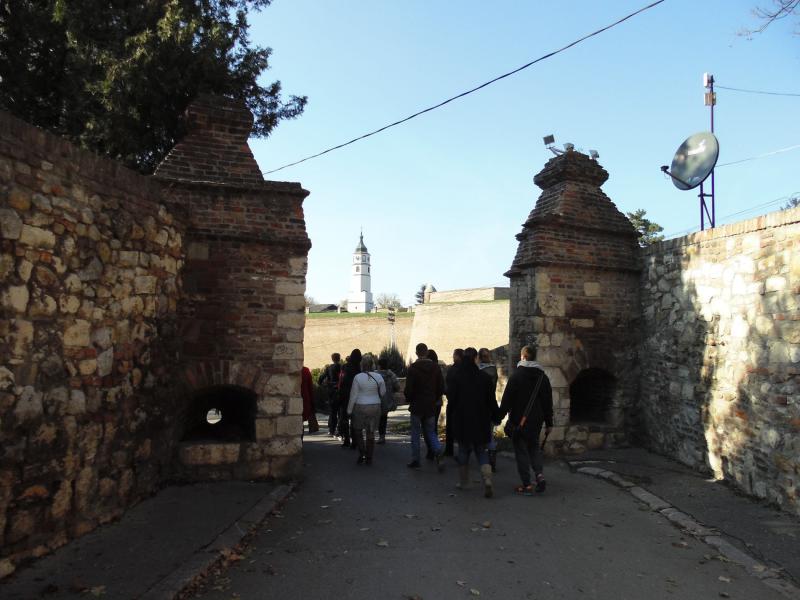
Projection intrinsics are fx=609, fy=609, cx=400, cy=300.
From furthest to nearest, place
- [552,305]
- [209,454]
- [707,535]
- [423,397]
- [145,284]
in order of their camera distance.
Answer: [552,305] < [423,397] < [209,454] < [145,284] < [707,535]

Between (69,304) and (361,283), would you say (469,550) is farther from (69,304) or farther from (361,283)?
(361,283)

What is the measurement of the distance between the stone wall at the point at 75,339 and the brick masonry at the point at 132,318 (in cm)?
1

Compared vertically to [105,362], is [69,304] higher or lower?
higher

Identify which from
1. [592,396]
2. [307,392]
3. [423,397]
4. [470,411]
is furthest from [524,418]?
[307,392]

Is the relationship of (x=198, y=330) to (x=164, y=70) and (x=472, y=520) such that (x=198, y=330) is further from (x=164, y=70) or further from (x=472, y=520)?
(x=164, y=70)

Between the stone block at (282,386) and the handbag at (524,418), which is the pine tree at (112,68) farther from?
the handbag at (524,418)

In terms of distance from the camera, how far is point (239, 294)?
7418 mm

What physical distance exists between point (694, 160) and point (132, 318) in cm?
851

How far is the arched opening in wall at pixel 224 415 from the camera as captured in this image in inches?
295

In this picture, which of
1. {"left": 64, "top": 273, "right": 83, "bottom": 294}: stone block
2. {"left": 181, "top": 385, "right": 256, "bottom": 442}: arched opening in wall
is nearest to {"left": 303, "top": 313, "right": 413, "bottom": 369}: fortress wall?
{"left": 181, "top": 385, "right": 256, "bottom": 442}: arched opening in wall

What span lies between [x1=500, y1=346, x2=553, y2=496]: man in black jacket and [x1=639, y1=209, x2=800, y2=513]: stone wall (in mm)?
2370

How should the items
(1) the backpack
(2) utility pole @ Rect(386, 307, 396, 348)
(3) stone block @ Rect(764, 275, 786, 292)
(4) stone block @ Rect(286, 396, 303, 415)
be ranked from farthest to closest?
(2) utility pole @ Rect(386, 307, 396, 348) < (1) the backpack < (4) stone block @ Rect(286, 396, 303, 415) < (3) stone block @ Rect(764, 275, 786, 292)

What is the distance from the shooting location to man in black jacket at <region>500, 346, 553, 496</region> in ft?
23.9

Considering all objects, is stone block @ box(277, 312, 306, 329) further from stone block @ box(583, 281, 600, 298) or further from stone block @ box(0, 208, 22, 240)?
stone block @ box(583, 281, 600, 298)
